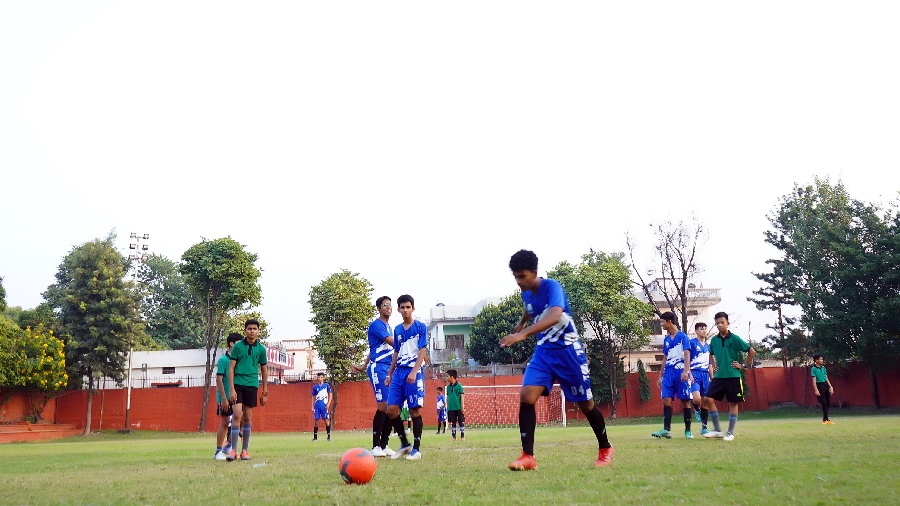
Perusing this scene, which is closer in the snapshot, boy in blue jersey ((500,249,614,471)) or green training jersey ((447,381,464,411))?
boy in blue jersey ((500,249,614,471))

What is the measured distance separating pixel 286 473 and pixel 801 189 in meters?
47.1

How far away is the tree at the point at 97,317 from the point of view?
42.6 metres

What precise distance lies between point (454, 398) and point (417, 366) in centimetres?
1178

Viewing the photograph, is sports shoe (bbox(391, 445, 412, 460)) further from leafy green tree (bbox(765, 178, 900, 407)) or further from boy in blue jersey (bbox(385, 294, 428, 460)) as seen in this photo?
leafy green tree (bbox(765, 178, 900, 407))

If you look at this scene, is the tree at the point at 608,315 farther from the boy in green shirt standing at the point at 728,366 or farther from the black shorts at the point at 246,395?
the black shorts at the point at 246,395

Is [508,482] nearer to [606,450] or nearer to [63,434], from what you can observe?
[606,450]

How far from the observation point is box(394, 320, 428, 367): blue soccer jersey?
34.3 feet

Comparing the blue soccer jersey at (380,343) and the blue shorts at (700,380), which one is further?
the blue shorts at (700,380)

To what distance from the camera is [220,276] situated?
4253cm

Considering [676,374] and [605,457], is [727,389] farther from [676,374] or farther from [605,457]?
[605,457]

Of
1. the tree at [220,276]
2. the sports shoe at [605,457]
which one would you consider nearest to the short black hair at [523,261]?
the sports shoe at [605,457]

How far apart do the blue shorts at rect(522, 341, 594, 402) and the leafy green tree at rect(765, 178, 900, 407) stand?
3327 cm

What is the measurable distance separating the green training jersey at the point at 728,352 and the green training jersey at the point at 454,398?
10.0 m

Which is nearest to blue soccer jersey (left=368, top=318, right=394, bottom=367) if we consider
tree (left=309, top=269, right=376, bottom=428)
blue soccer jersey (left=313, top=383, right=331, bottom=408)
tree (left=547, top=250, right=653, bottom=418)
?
blue soccer jersey (left=313, top=383, right=331, bottom=408)
